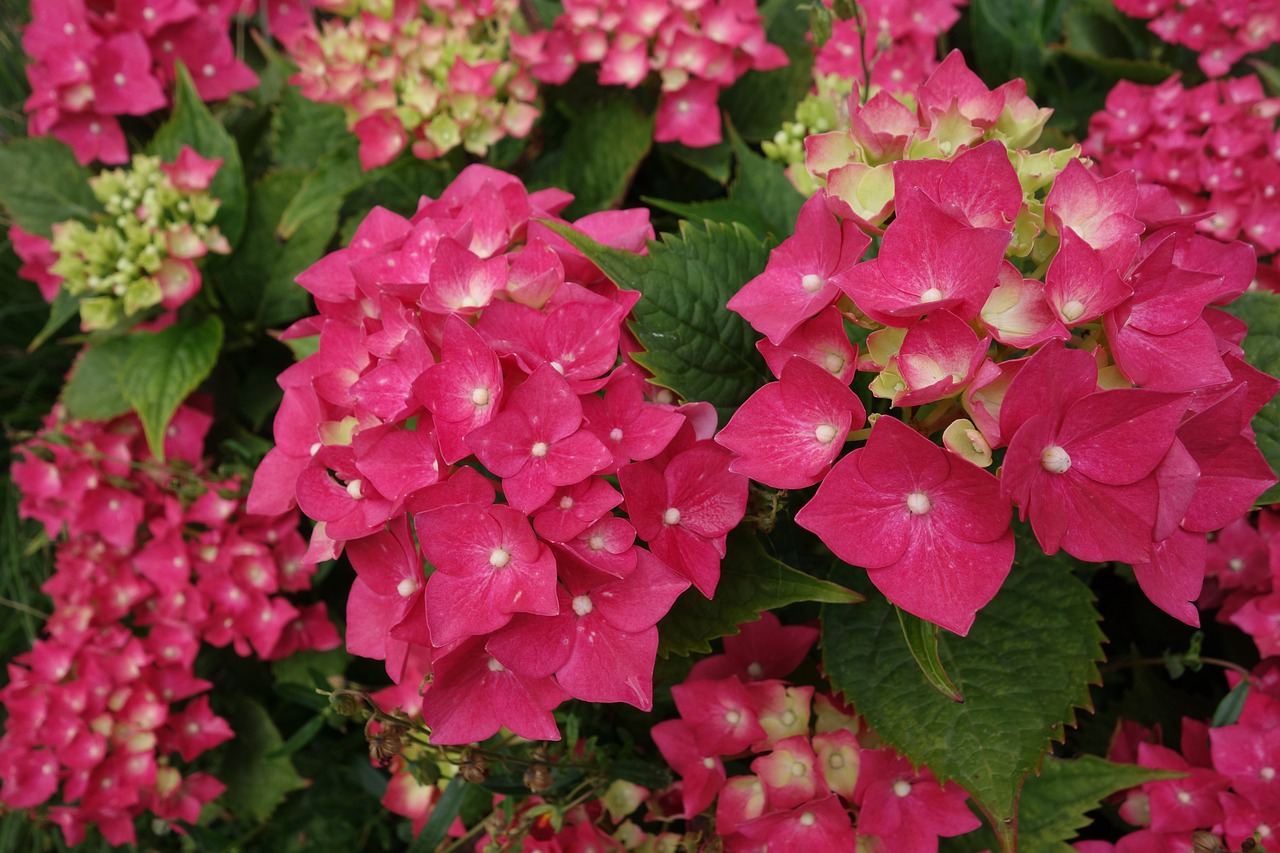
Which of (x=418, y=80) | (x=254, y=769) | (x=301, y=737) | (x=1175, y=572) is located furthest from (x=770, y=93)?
(x=254, y=769)

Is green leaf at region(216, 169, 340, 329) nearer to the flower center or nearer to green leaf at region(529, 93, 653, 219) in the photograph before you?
green leaf at region(529, 93, 653, 219)

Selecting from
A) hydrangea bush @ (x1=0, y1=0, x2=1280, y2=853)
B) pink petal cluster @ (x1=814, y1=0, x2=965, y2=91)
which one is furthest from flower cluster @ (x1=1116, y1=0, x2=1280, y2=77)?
pink petal cluster @ (x1=814, y1=0, x2=965, y2=91)

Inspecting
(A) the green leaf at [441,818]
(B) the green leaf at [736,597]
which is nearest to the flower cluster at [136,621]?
(A) the green leaf at [441,818]

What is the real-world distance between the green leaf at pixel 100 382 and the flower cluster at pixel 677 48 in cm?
75

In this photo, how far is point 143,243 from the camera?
1.15 meters

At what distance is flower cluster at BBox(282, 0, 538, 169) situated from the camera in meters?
1.12

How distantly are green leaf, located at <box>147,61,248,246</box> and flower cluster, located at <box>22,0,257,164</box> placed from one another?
0.18ft

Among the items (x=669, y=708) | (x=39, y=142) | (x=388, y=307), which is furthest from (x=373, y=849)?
(x=39, y=142)

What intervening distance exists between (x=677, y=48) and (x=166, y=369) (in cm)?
81

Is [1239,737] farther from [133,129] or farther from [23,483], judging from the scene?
[133,129]

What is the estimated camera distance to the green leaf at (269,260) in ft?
4.23

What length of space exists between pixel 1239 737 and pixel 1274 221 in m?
0.60

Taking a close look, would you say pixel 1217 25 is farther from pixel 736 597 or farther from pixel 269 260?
pixel 269 260

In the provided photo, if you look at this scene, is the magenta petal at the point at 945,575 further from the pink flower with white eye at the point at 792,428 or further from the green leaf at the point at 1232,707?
the green leaf at the point at 1232,707
